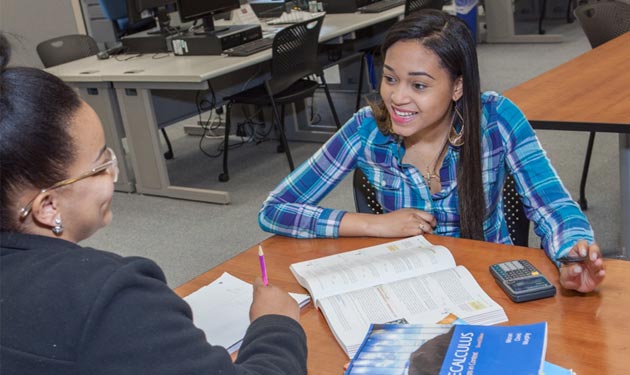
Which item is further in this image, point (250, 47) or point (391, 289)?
point (250, 47)

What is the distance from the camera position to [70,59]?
16.0ft

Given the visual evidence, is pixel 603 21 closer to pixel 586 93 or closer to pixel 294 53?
pixel 586 93

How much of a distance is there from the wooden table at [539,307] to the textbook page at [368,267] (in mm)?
36

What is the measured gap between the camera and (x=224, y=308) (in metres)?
1.38

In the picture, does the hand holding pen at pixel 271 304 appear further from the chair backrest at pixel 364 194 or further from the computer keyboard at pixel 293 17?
the computer keyboard at pixel 293 17

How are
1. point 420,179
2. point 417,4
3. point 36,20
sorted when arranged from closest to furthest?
point 420,179
point 417,4
point 36,20

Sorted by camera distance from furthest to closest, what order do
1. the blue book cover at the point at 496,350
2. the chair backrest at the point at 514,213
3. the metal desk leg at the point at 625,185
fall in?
the metal desk leg at the point at 625,185 < the chair backrest at the point at 514,213 < the blue book cover at the point at 496,350

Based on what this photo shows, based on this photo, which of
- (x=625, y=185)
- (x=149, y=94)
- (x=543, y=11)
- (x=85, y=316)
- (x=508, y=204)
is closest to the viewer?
(x=85, y=316)

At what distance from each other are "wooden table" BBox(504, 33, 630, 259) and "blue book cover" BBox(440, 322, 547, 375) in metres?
1.12

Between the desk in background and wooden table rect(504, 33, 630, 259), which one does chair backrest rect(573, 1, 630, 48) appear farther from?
the desk in background

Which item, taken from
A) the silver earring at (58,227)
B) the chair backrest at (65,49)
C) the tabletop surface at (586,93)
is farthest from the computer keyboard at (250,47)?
the silver earring at (58,227)

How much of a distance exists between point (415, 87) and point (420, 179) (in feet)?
0.70

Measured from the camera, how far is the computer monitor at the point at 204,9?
4105mm

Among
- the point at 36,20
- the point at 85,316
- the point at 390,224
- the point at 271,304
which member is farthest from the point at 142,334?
the point at 36,20
